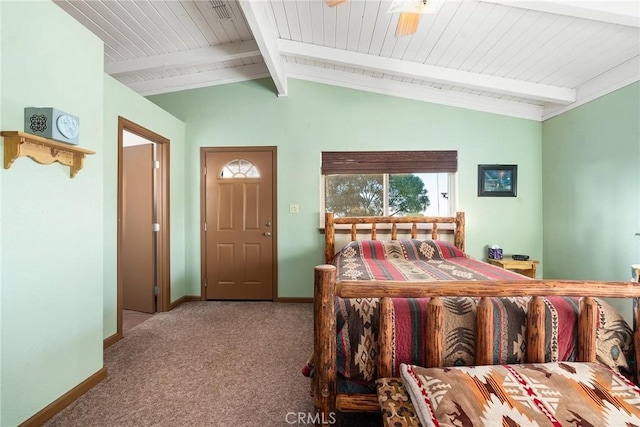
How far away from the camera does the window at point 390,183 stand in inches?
130

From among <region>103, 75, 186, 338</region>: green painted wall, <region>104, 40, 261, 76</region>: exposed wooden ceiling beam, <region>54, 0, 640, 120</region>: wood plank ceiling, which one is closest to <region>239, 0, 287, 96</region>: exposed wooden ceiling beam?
<region>54, 0, 640, 120</region>: wood plank ceiling

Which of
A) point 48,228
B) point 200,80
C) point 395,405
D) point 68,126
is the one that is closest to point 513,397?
point 395,405

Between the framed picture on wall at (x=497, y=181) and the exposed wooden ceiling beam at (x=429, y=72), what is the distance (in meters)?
0.80

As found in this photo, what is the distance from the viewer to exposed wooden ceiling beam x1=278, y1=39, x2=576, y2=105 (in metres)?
2.82

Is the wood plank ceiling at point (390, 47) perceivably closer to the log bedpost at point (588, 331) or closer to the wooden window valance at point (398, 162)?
the wooden window valance at point (398, 162)

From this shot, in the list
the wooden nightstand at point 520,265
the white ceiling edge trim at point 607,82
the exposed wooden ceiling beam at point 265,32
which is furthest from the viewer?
the wooden nightstand at point 520,265

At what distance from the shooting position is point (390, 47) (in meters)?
2.66

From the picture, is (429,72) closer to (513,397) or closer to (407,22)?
(407,22)

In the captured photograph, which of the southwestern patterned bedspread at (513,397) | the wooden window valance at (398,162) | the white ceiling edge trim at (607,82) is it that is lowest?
the southwestern patterned bedspread at (513,397)

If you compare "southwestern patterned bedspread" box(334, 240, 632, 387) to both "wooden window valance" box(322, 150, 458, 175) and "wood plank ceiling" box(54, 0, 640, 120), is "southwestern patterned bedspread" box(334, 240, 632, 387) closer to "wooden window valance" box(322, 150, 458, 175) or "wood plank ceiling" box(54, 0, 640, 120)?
"wood plank ceiling" box(54, 0, 640, 120)

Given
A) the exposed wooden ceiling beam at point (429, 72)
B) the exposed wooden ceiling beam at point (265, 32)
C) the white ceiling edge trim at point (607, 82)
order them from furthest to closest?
1. the exposed wooden ceiling beam at point (429, 72)
2. the white ceiling edge trim at point (607, 82)
3. the exposed wooden ceiling beam at point (265, 32)

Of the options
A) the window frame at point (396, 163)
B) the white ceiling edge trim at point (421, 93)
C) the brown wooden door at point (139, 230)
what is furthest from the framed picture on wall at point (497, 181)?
the brown wooden door at point (139, 230)

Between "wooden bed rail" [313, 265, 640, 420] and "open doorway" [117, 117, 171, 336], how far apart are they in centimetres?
262

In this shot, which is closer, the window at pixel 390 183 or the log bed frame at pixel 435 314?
the log bed frame at pixel 435 314
